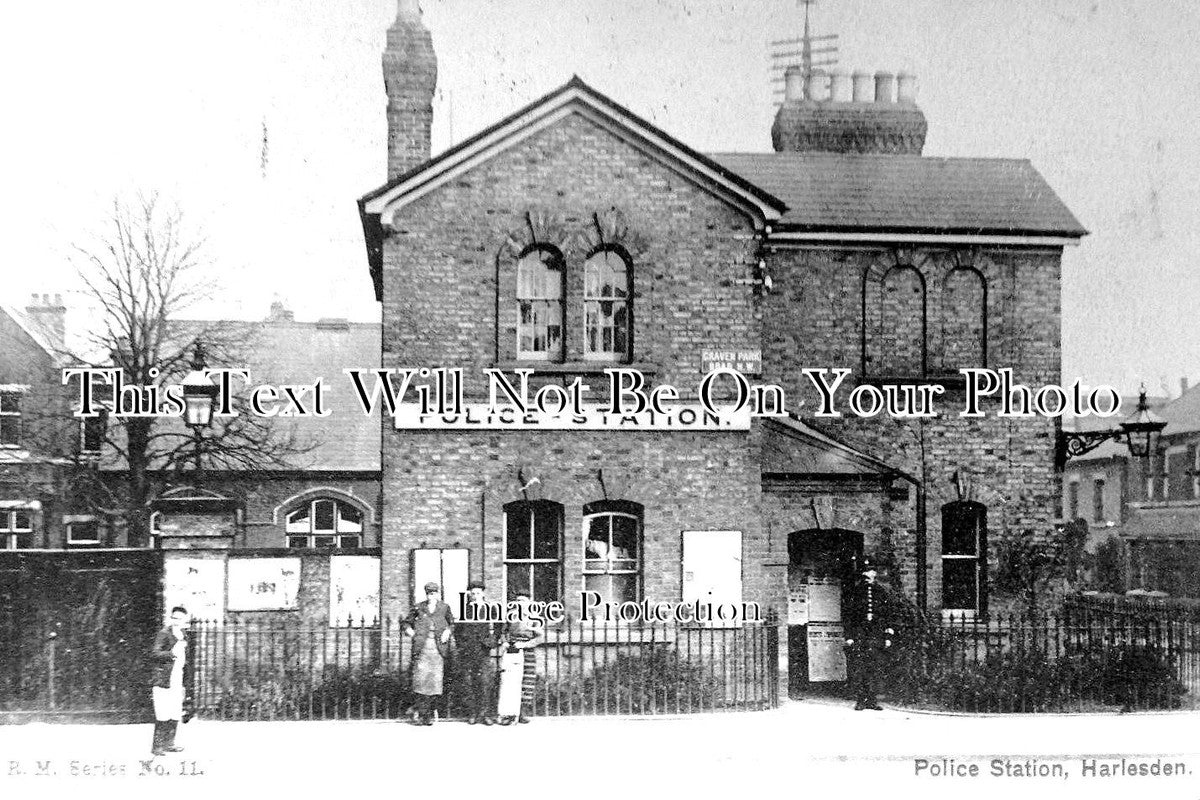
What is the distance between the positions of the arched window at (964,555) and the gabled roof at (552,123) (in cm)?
500

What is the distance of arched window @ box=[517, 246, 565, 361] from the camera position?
14398mm

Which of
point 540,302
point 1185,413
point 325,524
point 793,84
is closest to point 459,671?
point 540,302

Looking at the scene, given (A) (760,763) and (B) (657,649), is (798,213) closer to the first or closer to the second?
(B) (657,649)

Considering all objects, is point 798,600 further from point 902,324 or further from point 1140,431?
point 1140,431

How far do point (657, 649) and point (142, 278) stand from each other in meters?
8.67

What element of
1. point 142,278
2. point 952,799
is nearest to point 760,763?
point 952,799

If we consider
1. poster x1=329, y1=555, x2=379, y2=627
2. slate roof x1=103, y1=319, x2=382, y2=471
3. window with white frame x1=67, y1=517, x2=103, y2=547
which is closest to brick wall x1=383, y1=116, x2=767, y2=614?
poster x1=329, y1=555, x2=379, y2=627

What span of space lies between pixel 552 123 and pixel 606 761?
7547 mm

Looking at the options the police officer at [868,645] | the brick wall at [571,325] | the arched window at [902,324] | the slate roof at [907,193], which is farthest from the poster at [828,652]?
the slate roof at [907,193]

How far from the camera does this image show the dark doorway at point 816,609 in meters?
15.5

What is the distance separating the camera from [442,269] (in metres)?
14.2

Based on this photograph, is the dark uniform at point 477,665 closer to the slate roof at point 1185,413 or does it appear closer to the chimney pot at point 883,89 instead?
the chimney pot at point 883,89

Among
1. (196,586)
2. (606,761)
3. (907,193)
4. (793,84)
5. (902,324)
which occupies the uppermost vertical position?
(793,84)

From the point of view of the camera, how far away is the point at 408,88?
15336 millimetres
